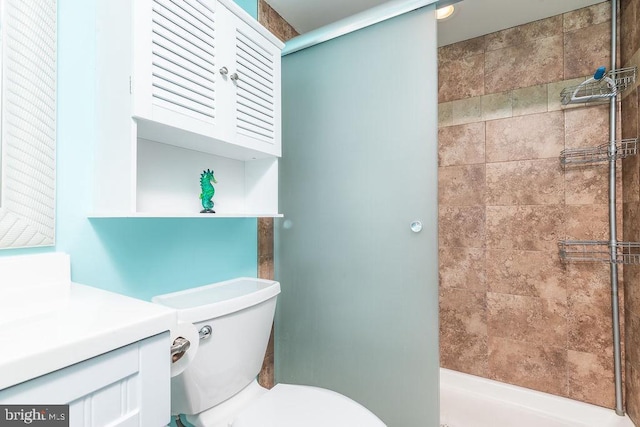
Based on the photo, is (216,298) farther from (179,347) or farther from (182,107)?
(182,107)

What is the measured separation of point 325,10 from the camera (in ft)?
5.06

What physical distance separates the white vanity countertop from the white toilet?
0.26 meters

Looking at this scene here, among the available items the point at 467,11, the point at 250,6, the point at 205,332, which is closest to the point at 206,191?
the point at 205,332

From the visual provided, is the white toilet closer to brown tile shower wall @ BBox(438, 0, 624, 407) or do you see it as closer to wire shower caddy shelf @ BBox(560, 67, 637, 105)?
brown tile shower wall @ BBox(438, 0, 624, 407)

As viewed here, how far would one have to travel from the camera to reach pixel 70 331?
45cm

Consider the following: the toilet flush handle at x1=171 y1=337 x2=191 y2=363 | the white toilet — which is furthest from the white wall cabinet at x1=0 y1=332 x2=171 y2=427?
the white toilet

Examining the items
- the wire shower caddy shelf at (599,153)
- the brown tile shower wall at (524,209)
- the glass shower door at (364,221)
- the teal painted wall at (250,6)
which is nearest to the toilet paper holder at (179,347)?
the glass shower door at (364,221)

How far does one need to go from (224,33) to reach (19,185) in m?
0.70

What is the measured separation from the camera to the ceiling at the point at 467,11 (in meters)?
1.50

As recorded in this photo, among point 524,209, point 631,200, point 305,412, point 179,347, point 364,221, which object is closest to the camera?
point 179,347

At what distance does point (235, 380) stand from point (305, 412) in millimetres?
268

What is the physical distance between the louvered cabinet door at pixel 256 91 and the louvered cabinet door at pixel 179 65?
10cm

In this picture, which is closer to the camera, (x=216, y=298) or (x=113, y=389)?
(x=113, y=389)

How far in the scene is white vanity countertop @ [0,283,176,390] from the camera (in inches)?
14.4
